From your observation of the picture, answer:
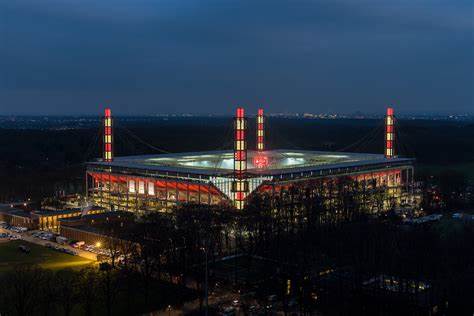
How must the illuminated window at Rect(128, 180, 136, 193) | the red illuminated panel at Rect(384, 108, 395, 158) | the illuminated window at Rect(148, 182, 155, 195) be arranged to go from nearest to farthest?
the illuminated window at Rect(148, 182, 155, 195) < the illuminated window at Rect(128, 180, 136, 193) < the red illuminated panel at Rect(384, 108, 395, 158)

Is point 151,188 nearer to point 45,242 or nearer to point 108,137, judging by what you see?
point 108,137

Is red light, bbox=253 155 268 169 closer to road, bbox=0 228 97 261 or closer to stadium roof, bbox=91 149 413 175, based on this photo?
stadium roof, bbox=91 149 413 175

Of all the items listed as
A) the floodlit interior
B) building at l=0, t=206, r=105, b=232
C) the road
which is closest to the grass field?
the road

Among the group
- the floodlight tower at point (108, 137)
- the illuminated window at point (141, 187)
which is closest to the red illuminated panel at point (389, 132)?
the illuminated window at point (141, 187)

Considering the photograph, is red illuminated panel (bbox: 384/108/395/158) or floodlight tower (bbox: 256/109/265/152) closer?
red illuminated panel (bbox: 384/108/395/158)

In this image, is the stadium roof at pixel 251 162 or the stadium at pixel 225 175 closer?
the stadium at pixel 225 175

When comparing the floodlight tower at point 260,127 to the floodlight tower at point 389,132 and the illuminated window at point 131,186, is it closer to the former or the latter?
the floodlight tower at point 389,132

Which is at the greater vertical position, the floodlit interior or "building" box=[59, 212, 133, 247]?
the floodlit interior
